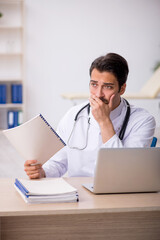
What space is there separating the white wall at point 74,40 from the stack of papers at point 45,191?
584 centimetres

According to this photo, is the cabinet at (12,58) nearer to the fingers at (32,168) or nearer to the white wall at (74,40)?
the white wall at (74,40)

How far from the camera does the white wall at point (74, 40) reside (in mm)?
7332

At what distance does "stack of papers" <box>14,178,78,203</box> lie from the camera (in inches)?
59.3

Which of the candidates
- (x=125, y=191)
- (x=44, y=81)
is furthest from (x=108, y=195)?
(x=44, y=81)

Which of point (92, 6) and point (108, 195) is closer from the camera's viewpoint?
point (108, 195)

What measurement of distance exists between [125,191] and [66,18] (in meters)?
6.08

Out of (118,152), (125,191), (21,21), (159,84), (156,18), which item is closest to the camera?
(118,152)

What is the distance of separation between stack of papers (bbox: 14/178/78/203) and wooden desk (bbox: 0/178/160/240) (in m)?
0.03

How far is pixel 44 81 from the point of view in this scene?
7449 mm

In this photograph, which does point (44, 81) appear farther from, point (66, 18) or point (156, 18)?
point (156, 18)

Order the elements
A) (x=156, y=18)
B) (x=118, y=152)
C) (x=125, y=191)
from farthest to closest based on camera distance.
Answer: (x=156, y=18)
(x=125, y=191)
(x=118, y=152)

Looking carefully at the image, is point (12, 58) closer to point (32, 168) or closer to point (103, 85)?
point (103, 85)

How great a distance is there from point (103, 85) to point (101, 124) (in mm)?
206

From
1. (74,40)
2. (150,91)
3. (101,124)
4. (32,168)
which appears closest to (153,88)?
(150,91)
